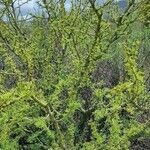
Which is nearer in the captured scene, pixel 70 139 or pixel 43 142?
pixel 70 139

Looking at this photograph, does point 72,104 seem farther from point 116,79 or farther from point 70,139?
point 116,79

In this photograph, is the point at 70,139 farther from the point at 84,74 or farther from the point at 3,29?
the point at 3,29

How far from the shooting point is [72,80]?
20.5 feet

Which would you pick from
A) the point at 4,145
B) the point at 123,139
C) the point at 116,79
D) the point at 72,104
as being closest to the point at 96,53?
the point at 72,104

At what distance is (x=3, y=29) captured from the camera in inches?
264

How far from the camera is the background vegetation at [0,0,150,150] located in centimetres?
552

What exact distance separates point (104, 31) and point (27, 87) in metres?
2.58

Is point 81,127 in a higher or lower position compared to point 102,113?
lower

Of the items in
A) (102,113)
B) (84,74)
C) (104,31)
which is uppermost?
(104,31)

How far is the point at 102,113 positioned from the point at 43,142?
2068mm

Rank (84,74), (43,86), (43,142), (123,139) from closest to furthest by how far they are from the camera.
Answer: (123,139) → (84,74) → (43,86) → (43,142)

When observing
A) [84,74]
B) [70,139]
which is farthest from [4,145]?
[84,74]

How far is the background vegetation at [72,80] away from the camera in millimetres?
5516

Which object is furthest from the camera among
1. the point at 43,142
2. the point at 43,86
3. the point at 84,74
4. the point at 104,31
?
the point at 43,142
